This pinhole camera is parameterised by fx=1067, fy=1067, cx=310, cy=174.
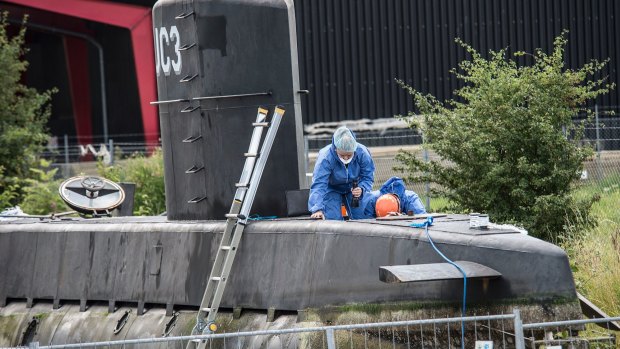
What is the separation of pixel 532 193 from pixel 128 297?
18.7 ft

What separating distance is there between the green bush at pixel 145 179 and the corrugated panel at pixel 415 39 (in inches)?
229

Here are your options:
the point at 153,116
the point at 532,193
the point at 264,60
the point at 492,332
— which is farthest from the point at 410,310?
the point at 153,116

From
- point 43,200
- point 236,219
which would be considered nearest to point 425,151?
point 236,219

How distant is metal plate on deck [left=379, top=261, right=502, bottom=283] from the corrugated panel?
20489 millimetres

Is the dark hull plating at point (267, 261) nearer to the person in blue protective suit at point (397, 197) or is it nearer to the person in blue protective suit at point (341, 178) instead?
the person in blue protective suit at point (341, 178)

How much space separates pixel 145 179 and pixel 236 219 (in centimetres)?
1422

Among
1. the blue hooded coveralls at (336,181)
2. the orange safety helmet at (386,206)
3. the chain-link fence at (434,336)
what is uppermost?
the blue hooded coveralls at (336,181)

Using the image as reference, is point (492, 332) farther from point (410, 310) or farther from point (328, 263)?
point (328, 263)

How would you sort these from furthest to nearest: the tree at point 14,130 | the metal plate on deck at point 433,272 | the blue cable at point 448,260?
1. the tree at point 14,130
2. the blue cable at point 448,260
3. the metal plate on deck at point 433,272

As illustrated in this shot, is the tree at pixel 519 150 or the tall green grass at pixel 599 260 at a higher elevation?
the tree at pixel 519 150

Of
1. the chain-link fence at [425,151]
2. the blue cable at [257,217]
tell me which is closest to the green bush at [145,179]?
the chain-link fence at [425,151]

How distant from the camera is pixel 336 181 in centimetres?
1048

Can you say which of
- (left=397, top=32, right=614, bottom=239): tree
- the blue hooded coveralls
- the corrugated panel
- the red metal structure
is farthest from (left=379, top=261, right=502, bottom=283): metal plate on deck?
the red metal structure

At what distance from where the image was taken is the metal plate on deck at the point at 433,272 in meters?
7.45
